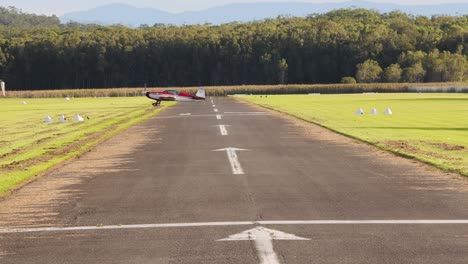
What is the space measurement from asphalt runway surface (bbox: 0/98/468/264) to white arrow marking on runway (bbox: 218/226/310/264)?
13 millimetres

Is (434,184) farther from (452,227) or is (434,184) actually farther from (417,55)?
(417,55)

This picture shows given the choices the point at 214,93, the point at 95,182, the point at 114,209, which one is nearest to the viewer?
the point at 114,209

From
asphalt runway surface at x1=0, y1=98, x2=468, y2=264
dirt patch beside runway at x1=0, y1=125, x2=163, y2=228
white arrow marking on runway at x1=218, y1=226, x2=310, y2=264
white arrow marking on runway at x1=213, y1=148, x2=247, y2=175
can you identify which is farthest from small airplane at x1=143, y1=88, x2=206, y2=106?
white arrow marking on runway at x1=218, y1=226, x2=310, y2=264

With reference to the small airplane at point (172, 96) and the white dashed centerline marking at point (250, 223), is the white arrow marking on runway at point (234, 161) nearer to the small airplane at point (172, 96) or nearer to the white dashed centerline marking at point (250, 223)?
the white dashed centerline marking at point (250, 223)

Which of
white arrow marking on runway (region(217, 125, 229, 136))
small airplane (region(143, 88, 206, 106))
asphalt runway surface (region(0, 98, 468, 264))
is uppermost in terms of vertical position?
asphalt runway surface (region(0, 98, 468, 264))

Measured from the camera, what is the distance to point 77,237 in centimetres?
974

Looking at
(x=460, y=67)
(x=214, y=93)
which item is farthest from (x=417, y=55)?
(x=214, y=93)

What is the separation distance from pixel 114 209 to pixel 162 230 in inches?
85.7

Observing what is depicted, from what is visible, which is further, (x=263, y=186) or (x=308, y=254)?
(x=263, y=186)

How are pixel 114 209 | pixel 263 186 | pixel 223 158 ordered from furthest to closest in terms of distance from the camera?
1. pixel 223 158
2. pixel 263 186
3. pixel 114 209

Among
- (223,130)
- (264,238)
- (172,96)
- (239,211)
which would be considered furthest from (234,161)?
(172,96)

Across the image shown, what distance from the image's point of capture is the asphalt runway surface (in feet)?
28.5

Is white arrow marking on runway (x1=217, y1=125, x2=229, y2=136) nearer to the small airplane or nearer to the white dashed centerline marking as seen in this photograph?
the white dashed centerline marking

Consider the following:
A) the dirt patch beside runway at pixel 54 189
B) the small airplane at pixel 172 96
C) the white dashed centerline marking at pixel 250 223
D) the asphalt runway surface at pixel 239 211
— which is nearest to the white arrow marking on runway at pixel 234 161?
the asphalt runway surface at pixel 239 211
